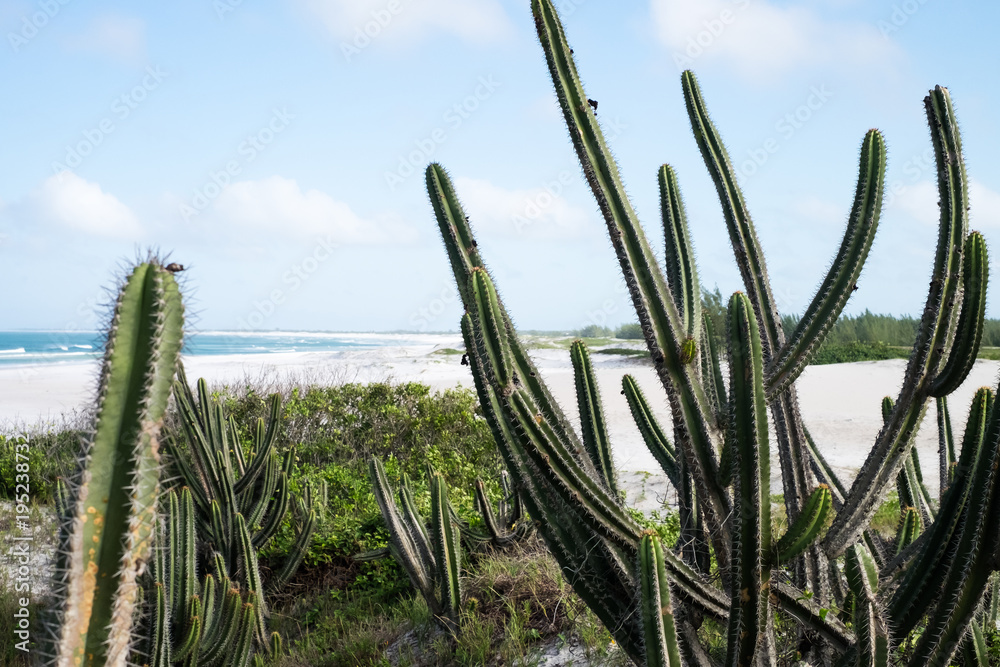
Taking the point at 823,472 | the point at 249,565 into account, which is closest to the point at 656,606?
the point at 823,472

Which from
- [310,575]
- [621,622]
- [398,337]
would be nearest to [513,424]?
[621,622]

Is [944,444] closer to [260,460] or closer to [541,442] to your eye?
[541,442]

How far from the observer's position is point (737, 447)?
69.2 inches

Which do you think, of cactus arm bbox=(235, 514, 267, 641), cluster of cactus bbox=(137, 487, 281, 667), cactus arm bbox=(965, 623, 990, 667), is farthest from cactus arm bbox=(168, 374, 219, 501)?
cactus arm bbox=(965, 623, 990, 667)

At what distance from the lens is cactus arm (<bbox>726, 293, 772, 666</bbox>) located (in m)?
1.73

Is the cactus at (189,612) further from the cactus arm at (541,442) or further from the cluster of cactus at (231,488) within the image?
the cactus arm at (541,442)

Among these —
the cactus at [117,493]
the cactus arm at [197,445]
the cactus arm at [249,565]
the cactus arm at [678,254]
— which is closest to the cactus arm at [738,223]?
the cactus arm at [678,254]

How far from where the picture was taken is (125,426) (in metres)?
1.05

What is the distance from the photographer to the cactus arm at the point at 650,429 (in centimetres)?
267

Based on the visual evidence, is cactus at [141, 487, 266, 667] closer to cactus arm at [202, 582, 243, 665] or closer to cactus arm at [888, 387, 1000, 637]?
cactus arm at [202, 582, 243, 665]

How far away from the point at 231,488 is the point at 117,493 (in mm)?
4114

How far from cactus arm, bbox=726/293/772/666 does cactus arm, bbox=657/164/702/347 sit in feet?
1.80

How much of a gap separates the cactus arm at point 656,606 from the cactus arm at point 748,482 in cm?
23

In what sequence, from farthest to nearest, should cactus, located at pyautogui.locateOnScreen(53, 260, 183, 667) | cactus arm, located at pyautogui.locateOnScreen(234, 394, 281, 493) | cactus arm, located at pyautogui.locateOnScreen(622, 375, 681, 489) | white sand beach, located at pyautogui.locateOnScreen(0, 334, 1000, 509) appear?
white sand beach, located at pyautogui.locateOnScreen(0, 334, 1000, 509) → cactus arm, located at pyautogui.locateOnScreen(234, 394, 281, 493) → cactus arm, located at pyautogui.locateOnScreen(622, 375, 681, 489) → cactus, located at pyautogui.locateOnScreen(53, 260, 183, 667)
